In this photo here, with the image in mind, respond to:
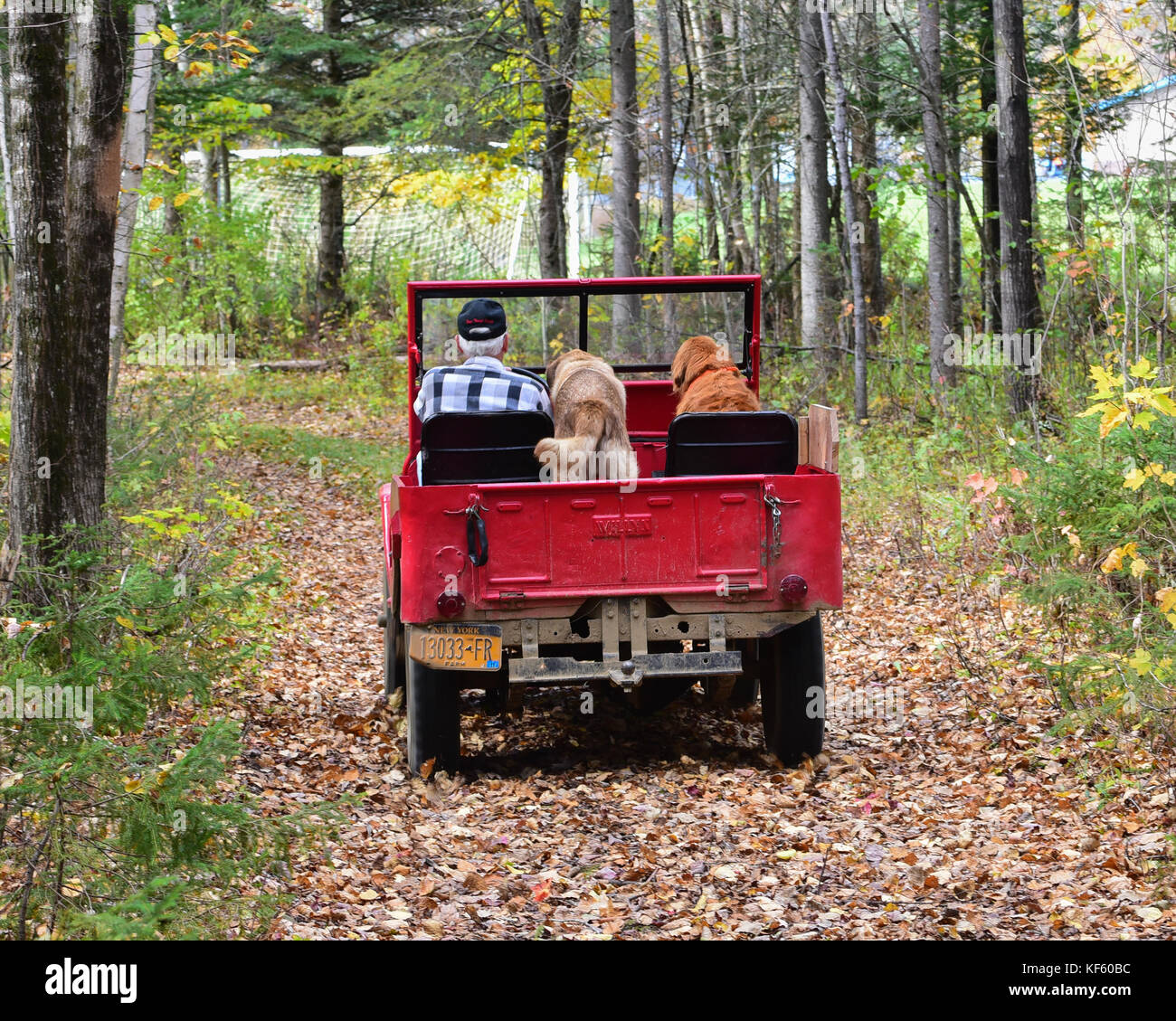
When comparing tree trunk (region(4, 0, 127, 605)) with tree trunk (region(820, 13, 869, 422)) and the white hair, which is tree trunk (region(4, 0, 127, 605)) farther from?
tree trunk (region(820, 13, 869, 422))

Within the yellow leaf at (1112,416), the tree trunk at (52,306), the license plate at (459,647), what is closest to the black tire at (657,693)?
the license plate at (459,647)

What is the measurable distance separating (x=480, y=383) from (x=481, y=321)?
420mm

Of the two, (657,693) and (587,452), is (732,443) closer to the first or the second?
(587,452)

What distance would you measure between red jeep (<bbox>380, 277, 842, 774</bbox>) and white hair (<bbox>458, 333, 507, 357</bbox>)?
0.74 m

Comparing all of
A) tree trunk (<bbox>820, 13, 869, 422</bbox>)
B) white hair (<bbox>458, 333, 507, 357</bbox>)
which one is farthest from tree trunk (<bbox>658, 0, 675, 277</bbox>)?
white hair (<bbox>458, 333, 507, 357</bbox>)

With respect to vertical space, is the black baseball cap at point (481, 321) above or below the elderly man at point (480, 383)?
above

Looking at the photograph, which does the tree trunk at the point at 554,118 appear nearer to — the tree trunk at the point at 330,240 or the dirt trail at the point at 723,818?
the tree trunk at the point at 330,240

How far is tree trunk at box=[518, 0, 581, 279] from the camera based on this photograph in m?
19.1

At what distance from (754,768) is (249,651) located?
255cm

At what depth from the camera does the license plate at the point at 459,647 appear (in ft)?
18.7

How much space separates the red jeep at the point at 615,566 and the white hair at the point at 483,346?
2.44ft

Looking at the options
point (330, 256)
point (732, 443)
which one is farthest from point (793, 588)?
point (330, 256)
